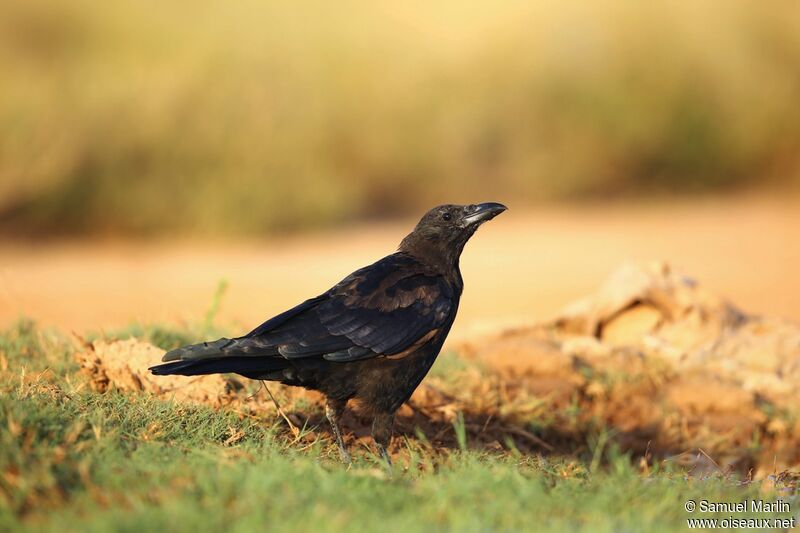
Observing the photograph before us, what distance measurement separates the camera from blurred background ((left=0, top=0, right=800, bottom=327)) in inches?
413

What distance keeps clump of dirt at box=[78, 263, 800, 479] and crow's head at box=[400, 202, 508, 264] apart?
76cm

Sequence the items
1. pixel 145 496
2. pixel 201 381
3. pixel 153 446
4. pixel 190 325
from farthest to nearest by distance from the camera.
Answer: pixel 190 325, pixel 201 381, pixel 153 446, pixel 145 496

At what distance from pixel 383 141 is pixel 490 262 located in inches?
94.6

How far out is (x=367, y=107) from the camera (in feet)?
41.6

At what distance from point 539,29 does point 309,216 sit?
14.5 ft

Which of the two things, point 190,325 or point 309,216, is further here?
point 309,216

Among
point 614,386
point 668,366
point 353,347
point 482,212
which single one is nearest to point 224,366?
point 353,347

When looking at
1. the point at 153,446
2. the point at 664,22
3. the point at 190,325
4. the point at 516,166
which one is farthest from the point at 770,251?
the point at 153,446

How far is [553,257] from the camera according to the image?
1124 cm

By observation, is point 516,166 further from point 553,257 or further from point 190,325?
point 190,325

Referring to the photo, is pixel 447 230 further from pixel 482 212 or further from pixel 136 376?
pixel 136 376

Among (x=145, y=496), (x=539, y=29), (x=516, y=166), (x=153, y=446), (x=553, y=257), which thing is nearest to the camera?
(x=145, y=496)

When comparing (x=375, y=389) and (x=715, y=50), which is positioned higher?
(x=715, y=50)

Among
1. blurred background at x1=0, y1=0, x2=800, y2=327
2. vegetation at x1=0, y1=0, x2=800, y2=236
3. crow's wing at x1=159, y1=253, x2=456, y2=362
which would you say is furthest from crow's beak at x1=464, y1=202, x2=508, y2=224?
vegetation at x1=0, y1=0, x2=800, y2=236
